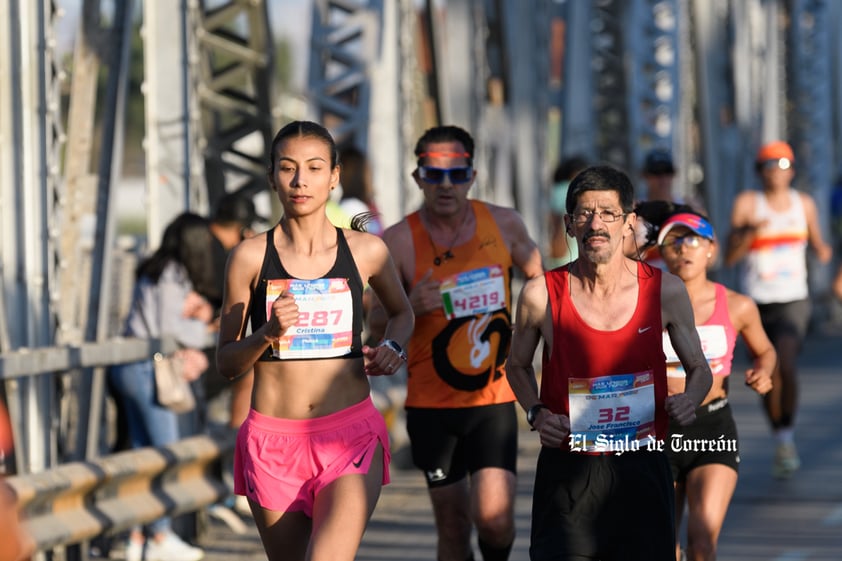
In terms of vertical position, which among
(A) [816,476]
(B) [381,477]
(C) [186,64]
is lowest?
(A) [816,476]

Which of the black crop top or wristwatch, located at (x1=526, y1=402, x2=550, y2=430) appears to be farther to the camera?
the black crop top

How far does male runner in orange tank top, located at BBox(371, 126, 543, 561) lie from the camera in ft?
26.0

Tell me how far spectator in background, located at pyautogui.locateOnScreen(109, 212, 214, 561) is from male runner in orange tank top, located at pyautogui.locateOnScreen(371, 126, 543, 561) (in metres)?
2.01

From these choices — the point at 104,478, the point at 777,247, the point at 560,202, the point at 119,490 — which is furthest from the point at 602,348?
the point at 777,247

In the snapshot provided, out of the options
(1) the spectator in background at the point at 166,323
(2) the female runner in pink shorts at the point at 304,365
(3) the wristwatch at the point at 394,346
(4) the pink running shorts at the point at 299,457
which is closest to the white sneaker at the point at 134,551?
(1) the spectator in background at the point at 166,323

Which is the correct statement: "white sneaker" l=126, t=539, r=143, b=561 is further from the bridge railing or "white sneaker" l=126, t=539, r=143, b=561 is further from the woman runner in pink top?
the woman runner in pink top

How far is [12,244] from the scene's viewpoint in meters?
8.54

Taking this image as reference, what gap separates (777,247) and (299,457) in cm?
708

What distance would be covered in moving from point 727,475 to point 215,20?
538cm

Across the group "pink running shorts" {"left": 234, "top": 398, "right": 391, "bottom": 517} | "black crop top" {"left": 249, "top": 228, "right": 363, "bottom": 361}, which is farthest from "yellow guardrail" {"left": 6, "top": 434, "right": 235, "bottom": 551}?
"black crop top" {"left": 249, "top": 228, "right": 363, "bottom": 361}

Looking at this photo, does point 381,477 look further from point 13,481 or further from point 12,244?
point 12,244

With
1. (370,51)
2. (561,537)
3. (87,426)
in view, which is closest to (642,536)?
(561,537)

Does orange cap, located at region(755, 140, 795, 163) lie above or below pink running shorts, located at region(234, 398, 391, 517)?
above

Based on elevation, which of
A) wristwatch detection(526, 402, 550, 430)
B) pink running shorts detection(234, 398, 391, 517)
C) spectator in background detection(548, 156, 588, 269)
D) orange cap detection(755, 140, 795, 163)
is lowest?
pink running shorts detection(234, 398, 391, 517)
